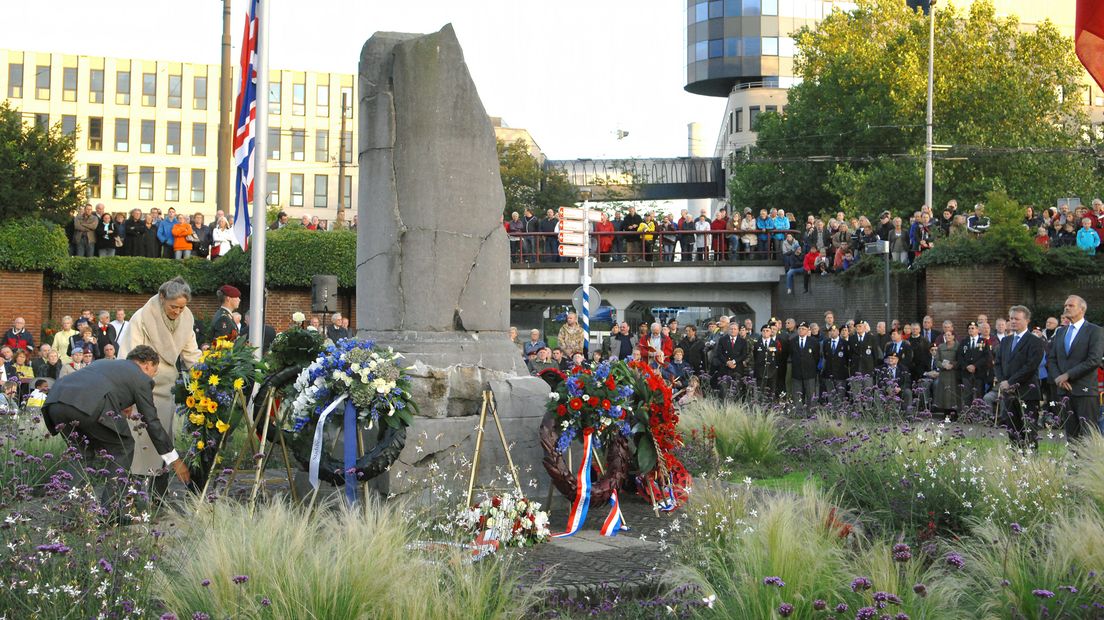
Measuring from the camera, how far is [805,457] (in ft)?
41.2

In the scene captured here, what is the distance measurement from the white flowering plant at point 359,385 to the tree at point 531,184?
176 feet

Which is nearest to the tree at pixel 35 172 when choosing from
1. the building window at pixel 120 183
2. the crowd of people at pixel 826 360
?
the crowd of people at pixel 826 360

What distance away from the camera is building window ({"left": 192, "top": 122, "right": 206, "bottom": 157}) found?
90.4 metres

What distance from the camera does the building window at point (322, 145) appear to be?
92875 millimetres

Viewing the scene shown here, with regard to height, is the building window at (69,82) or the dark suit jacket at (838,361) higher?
the building window at (69,82)

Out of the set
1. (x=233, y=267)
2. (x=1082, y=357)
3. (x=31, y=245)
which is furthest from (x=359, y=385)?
(x=31, y=245)

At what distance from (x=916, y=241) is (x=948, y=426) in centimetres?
1505

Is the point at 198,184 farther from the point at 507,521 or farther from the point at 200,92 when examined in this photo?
the point at 507,521

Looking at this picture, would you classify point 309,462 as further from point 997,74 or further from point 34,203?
point 997,74

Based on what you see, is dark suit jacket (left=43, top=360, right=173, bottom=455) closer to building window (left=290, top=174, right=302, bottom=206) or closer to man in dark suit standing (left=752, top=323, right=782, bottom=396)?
man in dark suit standing (left=752, top=323, right=782, bottom=396)

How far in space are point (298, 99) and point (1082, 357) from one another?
8575cm

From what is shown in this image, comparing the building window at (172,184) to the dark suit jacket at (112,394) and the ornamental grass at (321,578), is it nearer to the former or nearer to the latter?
the dark suit jacket at (112,394)

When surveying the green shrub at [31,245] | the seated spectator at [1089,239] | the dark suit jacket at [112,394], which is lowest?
the dark suit jacket at [112,394]

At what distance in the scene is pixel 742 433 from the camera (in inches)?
508
